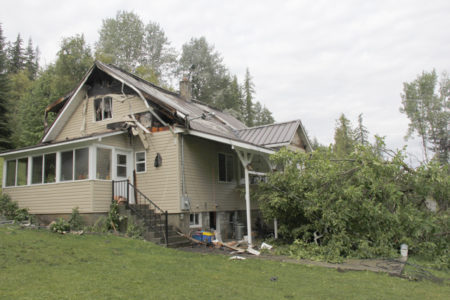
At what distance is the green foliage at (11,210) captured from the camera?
13.1 meters

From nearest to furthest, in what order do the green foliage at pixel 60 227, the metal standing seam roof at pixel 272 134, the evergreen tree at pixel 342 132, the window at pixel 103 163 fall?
the green foliage at pixel 60 227, the window at pixel 103 163, the metal standing seam roof at pixel 272 134, the evergreen tree at pixel 342 132

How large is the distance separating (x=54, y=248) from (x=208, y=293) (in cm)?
470

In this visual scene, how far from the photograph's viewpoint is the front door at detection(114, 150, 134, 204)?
41.5 ft

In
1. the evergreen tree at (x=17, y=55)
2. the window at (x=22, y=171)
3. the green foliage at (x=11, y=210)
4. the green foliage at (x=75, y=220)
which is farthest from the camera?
the evergreen tree at (x=17, y=55)

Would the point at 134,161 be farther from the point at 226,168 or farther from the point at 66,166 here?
the point at 226,168

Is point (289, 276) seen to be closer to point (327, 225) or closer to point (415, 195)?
point (327, 225)

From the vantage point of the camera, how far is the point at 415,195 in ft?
34.0

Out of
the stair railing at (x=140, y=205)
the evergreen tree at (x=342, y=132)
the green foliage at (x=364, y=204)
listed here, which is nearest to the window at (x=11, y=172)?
the stair railing at (x=140, y=205)

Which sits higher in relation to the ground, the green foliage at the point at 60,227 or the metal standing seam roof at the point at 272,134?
the metal standing seam roof at the point at 272,134

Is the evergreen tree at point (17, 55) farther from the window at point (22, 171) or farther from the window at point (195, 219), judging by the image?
the window at point (195, 219)

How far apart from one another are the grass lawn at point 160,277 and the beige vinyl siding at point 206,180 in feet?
12.5

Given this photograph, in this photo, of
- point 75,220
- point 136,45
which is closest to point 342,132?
point 136,45

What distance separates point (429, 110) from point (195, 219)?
116ft

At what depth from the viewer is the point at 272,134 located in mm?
15344
